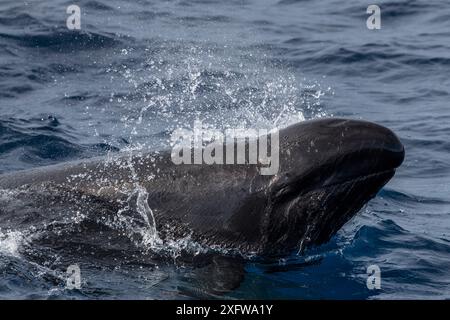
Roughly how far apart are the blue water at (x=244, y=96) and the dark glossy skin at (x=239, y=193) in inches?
14.0

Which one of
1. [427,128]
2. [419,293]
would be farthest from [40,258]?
[427,128]

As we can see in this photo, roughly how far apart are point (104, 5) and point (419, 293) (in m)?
16.5

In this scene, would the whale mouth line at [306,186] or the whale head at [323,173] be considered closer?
the whale head at [323,173]

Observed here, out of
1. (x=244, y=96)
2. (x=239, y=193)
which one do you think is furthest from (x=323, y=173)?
(x=244, y=96)

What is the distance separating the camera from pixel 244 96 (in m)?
18.1

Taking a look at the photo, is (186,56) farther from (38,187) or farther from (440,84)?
(38,187)

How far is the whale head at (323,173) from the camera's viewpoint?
32.1ft

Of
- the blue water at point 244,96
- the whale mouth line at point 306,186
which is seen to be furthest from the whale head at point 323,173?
the blue water at point 244,96

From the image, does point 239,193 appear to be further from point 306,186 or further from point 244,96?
point 244,96

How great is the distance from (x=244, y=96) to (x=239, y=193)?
8.11 meters

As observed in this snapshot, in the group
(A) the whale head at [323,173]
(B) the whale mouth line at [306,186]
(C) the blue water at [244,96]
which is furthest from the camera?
(C) the blue water at [244,96]

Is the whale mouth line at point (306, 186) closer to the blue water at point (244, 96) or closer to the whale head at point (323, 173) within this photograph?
the whale head at point (323, 173)

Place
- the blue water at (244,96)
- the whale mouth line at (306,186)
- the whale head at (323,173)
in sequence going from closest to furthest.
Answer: the whale head at (323,173) < the whale mouth line at (306,186) < the blue water at (244,96)

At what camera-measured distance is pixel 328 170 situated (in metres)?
9.89
